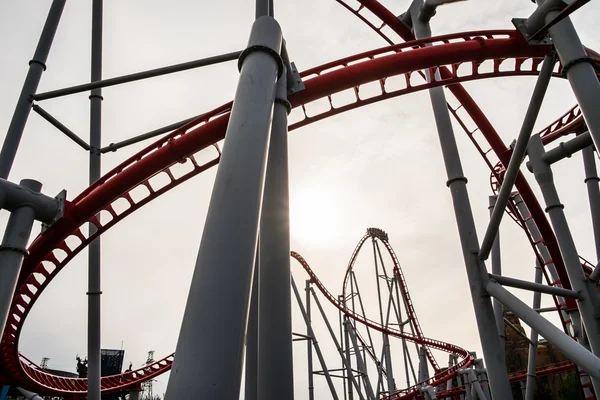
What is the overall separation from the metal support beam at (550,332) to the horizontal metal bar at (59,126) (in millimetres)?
4506

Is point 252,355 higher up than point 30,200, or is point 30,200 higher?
point 30,200

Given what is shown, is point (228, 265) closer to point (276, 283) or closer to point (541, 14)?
point (276, 283)

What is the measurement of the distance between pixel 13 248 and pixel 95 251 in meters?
1.55

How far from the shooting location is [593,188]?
518 centimetres

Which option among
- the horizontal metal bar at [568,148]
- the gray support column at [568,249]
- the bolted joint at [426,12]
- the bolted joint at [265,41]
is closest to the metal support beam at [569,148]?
the horizontal metal bar at [568,148]

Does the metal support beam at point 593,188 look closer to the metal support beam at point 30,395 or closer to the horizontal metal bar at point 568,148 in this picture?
the horizontal metal bar at point 568,148

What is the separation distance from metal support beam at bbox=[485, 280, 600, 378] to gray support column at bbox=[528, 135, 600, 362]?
3.49 ft

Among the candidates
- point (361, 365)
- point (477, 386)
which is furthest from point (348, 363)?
point (477, 386)

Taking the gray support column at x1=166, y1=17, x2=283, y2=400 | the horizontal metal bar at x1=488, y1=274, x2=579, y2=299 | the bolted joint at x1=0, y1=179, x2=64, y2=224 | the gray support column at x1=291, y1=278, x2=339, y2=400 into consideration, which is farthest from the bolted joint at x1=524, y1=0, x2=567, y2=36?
the gray support column at x1=291, y1=278, x2=339, y2=400

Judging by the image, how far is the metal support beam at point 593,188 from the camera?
15.0 ft

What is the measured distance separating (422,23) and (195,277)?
17.2ft

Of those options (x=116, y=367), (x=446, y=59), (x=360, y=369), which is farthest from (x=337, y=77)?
(x=116, y=367)

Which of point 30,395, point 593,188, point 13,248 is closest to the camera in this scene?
point 13,248

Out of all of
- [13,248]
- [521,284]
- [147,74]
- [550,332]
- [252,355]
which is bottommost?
[252,355]
